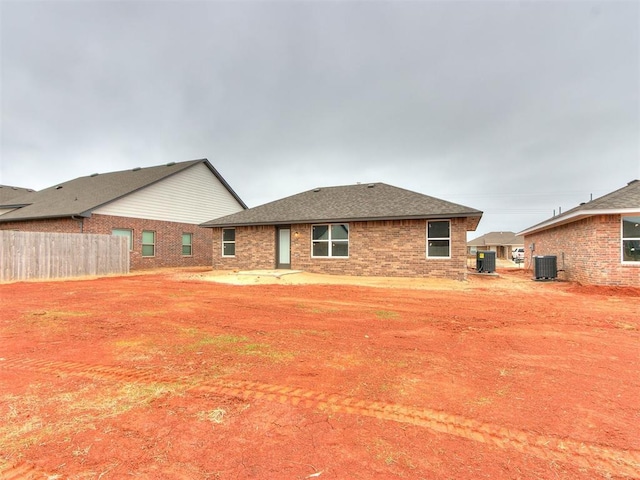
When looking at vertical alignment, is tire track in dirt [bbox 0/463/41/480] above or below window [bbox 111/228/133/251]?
below

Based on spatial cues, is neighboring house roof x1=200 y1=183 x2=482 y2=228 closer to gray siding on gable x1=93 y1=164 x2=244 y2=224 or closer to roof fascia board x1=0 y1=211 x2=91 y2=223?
gray siding on gable x1=93 y1=164 x2=244 y2=224

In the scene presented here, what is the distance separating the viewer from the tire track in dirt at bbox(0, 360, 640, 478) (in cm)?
239

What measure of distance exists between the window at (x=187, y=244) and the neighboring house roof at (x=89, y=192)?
4419 mm

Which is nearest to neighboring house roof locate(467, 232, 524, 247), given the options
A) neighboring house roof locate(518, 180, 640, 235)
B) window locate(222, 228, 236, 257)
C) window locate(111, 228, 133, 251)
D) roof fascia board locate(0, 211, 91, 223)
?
neighboring house roof locate(518, 180, 640, 235)

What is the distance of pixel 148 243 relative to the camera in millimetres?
21000

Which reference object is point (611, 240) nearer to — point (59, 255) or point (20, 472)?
point (20, 472)

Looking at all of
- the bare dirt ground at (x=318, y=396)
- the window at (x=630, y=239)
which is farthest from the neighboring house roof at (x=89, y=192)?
the window at (x=630, y=239)

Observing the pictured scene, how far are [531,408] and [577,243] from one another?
14.7 m

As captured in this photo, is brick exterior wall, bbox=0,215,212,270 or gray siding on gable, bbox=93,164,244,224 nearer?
brick exterior wall, bbox=0,215,212,270

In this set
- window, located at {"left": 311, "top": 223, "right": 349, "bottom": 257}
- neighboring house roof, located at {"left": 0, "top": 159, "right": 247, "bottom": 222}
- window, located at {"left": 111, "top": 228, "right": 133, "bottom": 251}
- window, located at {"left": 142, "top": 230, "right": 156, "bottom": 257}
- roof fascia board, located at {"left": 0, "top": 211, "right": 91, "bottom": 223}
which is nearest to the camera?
window, located at {"left": 311, "top": 223, "right": 349, "bottom": 257}

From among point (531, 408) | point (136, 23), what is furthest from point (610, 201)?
point (136, 23)

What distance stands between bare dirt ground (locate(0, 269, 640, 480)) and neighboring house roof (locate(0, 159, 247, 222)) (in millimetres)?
13795

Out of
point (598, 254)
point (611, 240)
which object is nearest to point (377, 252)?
point (598, 254)

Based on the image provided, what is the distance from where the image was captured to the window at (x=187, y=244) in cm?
2323
